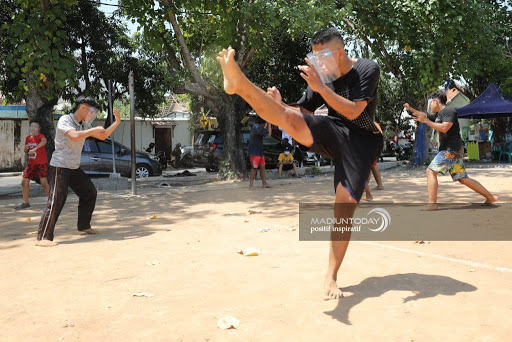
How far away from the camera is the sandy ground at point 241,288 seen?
116 inches

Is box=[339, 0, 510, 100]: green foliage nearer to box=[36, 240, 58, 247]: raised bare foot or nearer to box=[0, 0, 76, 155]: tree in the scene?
box=[0, 0, 76, 155]: tree

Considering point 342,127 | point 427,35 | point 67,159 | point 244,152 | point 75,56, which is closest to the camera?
point 342,127

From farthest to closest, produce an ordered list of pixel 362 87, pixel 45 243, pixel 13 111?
pixel 13 111, pixel 45 243, pixel 362 87

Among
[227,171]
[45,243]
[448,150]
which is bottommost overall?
[45,243]

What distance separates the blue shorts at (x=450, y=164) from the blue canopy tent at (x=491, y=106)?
13.8 meters

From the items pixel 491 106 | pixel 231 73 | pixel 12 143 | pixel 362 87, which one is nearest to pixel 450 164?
pixel 362 87

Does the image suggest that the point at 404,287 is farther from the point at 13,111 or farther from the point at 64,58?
the point at 13,111

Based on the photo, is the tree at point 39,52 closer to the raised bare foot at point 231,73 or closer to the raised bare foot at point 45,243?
the raised bare foot at point 45,243

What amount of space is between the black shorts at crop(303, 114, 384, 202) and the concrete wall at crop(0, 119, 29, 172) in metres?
24.0

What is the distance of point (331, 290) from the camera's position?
3469mm

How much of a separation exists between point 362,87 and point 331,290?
4.83 feet

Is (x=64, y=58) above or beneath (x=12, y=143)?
above

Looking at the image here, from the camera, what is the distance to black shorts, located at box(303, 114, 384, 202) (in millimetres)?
A: 3525

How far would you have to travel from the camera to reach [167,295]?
3.65m
